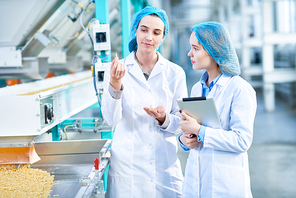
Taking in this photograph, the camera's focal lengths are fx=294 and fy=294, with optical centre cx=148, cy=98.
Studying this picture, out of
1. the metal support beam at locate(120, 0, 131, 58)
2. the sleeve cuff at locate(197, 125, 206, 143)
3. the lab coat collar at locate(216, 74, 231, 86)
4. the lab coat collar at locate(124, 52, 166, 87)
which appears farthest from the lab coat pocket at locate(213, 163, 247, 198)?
the metal support beam at locate(120, 0, 131, 58)

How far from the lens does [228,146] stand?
122cm

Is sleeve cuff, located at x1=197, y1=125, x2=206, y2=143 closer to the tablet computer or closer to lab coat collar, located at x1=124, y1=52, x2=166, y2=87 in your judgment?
the tablet computer

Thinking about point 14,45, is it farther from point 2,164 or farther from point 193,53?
point 193,53

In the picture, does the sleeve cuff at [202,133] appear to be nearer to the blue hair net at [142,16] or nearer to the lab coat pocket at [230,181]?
the lab coat pocket at [230,181]

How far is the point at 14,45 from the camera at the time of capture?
10.7 feet

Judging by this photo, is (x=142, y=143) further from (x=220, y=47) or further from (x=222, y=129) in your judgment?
(x=220, y=47)

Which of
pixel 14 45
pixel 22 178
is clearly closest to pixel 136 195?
pixel 22 178

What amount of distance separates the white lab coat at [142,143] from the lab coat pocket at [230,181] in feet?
1.33

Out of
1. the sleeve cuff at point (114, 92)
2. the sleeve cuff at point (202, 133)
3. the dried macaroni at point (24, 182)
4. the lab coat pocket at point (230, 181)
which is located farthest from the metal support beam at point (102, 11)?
the lab coat pocket at point (230, 181)

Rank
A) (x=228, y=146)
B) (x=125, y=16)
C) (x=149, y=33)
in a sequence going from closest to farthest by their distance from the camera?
(x=228, y=146) → (x=149, y=33) → (x=125, y=16)

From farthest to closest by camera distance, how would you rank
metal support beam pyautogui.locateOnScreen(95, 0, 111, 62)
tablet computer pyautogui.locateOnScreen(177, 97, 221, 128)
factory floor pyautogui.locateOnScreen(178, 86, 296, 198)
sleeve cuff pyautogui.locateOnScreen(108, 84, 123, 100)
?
factory floor pyautogui.locateOnScreen(178, 86, 296, 198) < metal support beam pyautogui.locateOnScreen(95, 0, 111, 62) < sleeve cuff pyautogui.locateOnScreen(108, 84, 123, 100) < tablet computer pyautogui.locateOnScreen(177, 97, 221, 128)

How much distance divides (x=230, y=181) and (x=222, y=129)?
0.22 meters

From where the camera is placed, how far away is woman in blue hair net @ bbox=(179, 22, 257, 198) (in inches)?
48.2

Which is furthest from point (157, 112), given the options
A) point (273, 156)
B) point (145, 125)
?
point (273, 156)
